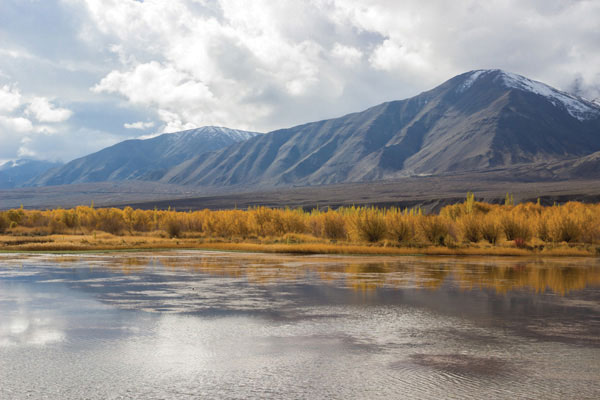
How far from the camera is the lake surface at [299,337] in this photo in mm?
9211

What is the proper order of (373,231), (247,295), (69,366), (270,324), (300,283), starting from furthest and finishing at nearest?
(373,231) → (300,283) → (247,295) → (270,324) → (69,366)

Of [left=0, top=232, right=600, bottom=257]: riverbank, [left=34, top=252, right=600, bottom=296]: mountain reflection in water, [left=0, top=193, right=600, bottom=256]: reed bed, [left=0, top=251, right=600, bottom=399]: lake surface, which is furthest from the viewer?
[left=0, top=193, right=600, bottom=256]: reed bed

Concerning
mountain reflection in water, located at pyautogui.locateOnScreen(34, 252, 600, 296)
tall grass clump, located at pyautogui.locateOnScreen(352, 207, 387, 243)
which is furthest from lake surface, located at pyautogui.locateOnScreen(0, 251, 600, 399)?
tall grass clump, located at pyautogui.locateOnScreen(352, 207, 387, 243)

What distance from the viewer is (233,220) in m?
73.1

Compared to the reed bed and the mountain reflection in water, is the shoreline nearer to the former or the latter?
the reed bed

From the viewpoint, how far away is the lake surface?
9.21 metres

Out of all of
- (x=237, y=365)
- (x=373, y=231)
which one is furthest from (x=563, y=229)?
(x=237, y=365)

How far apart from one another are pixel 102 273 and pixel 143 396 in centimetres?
1964

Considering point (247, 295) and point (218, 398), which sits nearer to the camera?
point (218, 398)

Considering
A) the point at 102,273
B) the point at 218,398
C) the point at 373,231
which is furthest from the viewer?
the point at 373,231

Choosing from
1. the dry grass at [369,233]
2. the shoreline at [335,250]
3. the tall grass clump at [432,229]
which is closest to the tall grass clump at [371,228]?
the dry grass at [369,233]

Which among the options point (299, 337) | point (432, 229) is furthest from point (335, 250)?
point (299, 337)

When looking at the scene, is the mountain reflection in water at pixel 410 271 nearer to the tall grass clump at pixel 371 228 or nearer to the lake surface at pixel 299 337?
the lake surface at pixel 299 337

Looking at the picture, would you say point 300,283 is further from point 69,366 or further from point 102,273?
point 69,366
